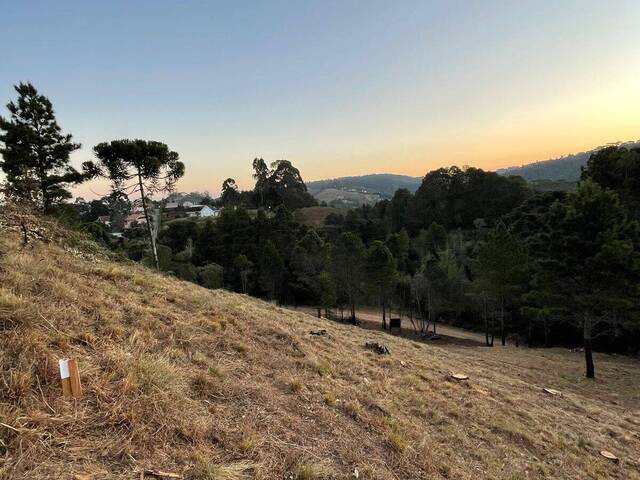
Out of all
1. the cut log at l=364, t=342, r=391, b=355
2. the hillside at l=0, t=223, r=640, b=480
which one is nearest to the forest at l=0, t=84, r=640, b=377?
the hillside at l=0, t=223, r=640, b=480

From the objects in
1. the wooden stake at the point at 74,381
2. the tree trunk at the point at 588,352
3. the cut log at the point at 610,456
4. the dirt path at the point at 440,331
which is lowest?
the dirt path at the point at 440,331

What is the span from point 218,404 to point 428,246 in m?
50.1

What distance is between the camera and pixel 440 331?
3434 cm

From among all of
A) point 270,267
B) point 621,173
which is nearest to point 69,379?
point 270,267

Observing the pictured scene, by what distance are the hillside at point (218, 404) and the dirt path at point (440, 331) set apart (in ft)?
71.9

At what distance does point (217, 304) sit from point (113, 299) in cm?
244

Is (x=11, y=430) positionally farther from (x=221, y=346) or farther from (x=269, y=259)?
(x=269, y=259)

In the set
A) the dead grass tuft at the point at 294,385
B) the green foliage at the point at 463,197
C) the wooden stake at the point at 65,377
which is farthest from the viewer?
the green foliage at the point at 463,197

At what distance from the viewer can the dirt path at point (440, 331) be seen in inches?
1163

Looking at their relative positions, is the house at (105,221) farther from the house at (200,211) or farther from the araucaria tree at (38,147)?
the araucaria tree at (38,147)

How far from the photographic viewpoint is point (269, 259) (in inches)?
1463

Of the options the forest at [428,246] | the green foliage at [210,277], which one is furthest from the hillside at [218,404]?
the green foliage at [210,277]

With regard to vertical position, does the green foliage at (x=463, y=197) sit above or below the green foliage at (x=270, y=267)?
above

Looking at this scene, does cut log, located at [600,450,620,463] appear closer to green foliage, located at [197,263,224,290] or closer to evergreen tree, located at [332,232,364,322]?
evergreen tree, located at [332,232,364,322]
